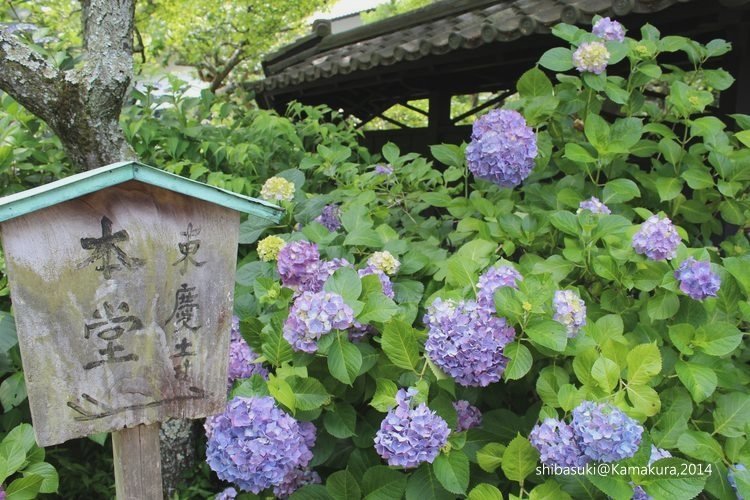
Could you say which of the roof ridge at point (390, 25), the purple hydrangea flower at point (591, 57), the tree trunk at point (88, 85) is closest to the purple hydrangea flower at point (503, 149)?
the purple hydrangea flower at point (591, 57)

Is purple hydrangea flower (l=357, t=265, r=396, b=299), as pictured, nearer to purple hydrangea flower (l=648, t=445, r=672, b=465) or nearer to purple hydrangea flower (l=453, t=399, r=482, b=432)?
purple hydrangea flower (l=453, t=399, r=482, b=432)

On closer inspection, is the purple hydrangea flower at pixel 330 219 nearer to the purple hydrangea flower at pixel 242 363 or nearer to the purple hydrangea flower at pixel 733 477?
the purple hydrangea flower at pixel 242 363

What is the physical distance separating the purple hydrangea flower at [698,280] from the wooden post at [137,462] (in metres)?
1.31

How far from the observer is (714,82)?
213 centimetres

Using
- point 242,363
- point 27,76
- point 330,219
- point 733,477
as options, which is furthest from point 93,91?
point 733,477

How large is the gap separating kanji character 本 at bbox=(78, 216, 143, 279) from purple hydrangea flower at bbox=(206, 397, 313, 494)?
416 millimetres

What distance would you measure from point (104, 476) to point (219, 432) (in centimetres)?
115

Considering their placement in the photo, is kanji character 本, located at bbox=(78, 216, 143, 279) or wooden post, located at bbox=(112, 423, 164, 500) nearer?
kanji character 本, located at bbox=(78, 216, 143, 279)

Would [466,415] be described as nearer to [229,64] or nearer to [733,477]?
[733,477]

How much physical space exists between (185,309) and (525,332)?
773 mm

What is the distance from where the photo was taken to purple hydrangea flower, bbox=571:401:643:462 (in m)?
1.16

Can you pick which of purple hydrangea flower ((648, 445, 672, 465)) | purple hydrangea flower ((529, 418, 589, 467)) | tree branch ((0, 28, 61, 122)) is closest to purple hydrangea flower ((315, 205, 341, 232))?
tree branch ((0, 28, 61, 122))

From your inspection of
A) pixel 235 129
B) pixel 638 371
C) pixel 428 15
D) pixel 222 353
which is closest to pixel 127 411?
pixel 222 353

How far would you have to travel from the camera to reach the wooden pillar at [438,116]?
5.33 m
